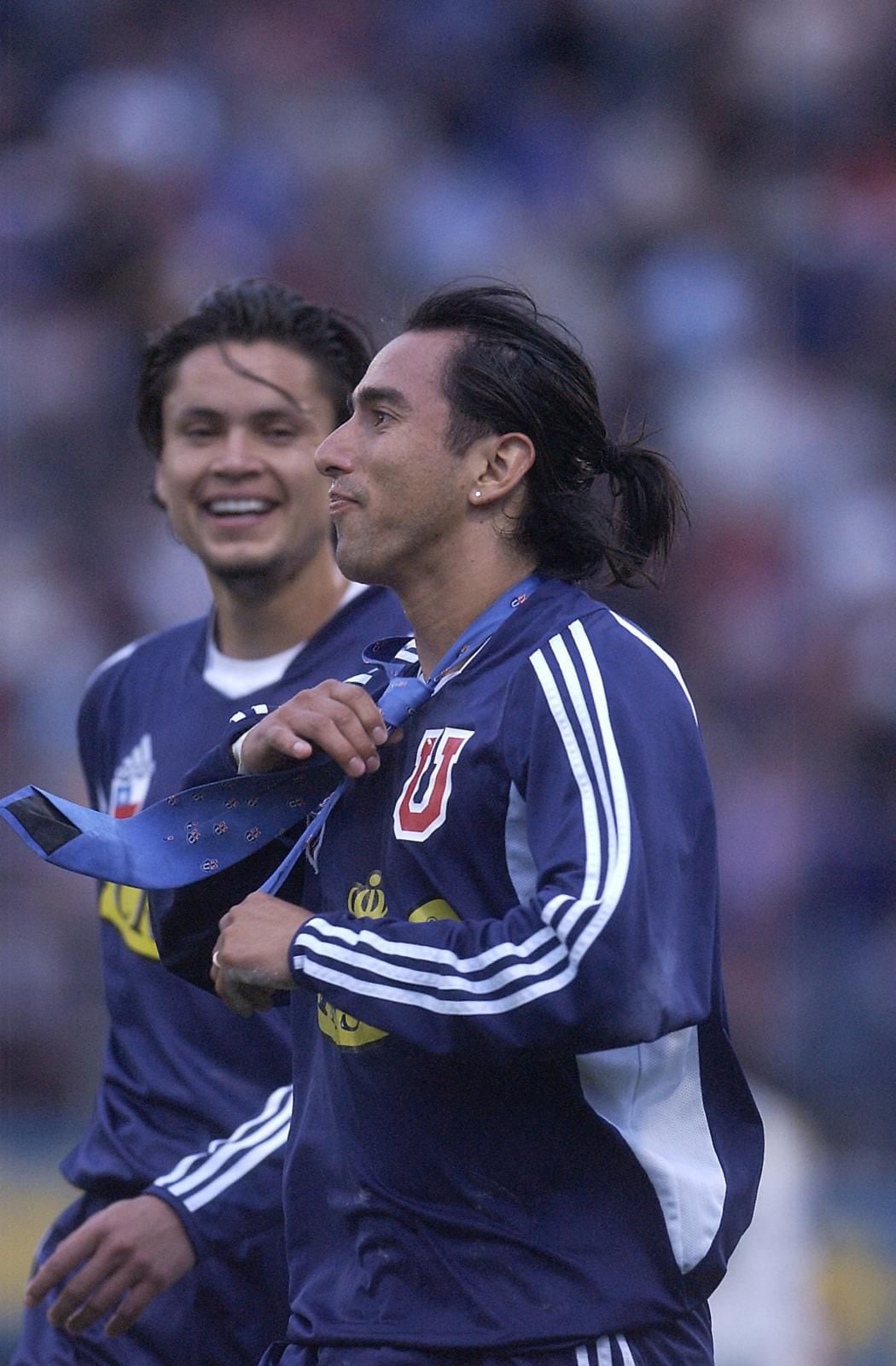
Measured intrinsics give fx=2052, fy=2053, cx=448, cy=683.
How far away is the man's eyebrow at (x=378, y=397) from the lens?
2.78 metres

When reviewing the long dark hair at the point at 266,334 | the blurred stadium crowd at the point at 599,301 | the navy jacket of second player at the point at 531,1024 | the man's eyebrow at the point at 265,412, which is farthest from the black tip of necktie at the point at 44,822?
the blurred stadium crowd at the point at 599,301

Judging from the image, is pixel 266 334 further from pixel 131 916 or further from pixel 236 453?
pixel 131 916

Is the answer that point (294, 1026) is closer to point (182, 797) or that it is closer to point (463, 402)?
point (182, 797)

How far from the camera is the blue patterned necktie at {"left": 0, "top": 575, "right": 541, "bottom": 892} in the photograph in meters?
2.72

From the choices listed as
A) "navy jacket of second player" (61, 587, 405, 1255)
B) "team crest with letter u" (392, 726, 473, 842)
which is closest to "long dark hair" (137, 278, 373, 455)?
"navy jacket of second player" (61, 587, 405, 1255)

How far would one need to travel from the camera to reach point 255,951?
2.49 m

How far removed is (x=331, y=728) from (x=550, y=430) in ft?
1.74

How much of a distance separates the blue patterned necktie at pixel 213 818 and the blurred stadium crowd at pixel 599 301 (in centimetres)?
393

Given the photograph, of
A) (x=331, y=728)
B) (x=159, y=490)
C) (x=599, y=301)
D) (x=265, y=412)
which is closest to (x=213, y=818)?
(x=331, y=728)

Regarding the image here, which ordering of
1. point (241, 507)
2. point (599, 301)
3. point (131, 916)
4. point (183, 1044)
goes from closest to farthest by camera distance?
point (183, 1044) < point (131, 916) < point (241, 507) < point (599, 301)

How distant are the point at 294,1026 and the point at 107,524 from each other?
18.6ft

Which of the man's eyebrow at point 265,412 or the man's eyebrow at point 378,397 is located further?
the man's eyebrow at point 265,412

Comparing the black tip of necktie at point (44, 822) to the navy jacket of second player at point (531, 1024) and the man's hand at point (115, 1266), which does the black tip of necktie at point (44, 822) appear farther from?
the man's hand at point (115, 1266)

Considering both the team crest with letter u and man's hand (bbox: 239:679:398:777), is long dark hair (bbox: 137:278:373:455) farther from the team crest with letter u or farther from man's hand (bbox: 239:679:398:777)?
the team crest with letter u
